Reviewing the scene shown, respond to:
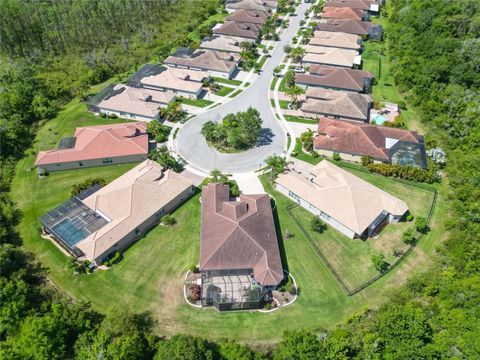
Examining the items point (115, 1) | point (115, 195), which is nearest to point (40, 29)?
point (115, 1)

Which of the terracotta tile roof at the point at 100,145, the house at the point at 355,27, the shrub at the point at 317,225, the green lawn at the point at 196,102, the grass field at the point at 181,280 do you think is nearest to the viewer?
the grass field at the point at 181,280

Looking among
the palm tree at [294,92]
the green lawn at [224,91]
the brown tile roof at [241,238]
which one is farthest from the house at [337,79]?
the brown tile roof at [241,238]

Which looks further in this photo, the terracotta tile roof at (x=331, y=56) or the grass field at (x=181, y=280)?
the terracotta tile roof at (x=331, y=56)

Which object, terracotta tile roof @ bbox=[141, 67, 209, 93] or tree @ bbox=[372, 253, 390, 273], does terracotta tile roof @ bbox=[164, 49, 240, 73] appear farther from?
tree @ bbox=[372, 253, 390, 273]

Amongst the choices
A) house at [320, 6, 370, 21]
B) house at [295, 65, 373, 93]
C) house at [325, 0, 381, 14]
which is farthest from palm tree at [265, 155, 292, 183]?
house at [325, 0, 381, 14]

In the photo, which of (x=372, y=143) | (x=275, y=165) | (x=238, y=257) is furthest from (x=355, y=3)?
(x=238, y=257)

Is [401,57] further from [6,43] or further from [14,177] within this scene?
[6,43]

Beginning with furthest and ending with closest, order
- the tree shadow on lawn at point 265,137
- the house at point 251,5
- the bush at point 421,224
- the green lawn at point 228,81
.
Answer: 1. the house at point 251,5
2. the green lawn at point 228,81
3. the tree shadow on lawn at point 265,137
4. the bush at point 421,224

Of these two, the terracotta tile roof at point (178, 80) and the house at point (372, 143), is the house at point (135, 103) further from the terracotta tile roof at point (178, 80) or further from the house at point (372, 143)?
the house at point (372, 143)
